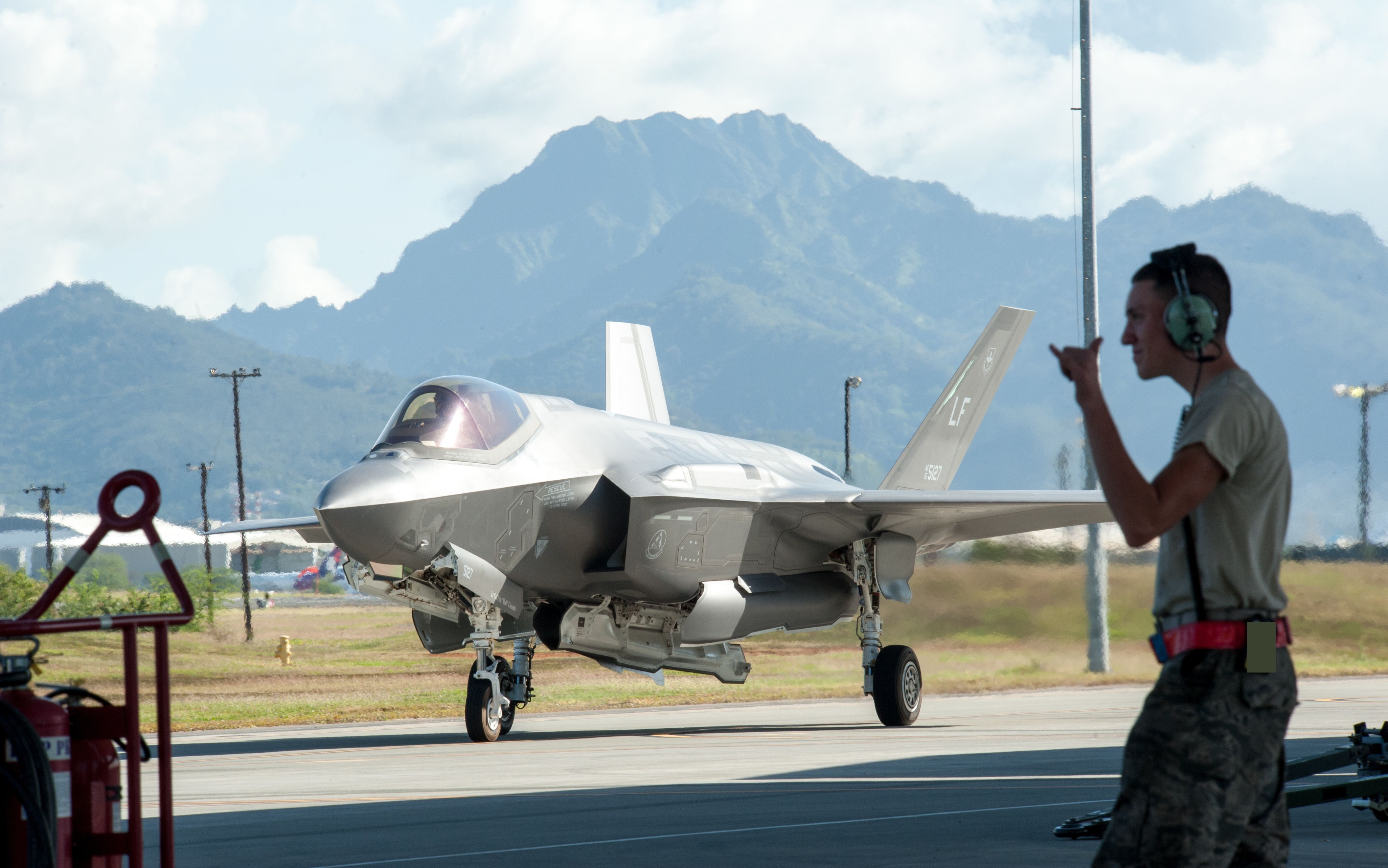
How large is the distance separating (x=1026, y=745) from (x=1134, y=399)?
62.5 meters

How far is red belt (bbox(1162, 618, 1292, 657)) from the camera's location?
352cm

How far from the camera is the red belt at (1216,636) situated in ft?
11.5

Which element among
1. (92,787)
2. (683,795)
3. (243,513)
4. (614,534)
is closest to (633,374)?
(614,534)

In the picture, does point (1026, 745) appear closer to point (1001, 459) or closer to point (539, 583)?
point (539, 583)

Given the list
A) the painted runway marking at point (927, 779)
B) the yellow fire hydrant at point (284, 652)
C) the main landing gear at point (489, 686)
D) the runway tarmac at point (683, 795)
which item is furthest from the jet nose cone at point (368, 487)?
the yellow fire hydrant at point (284, 652)

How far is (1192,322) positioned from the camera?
12.2 ft

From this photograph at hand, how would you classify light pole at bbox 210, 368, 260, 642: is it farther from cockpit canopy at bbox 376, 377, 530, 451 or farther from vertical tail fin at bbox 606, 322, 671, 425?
cockpit canopy at bbox 376, 377, 530, 451

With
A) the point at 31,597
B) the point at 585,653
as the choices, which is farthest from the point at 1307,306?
the point at 585,653

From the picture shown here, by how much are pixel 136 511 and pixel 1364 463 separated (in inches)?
1491

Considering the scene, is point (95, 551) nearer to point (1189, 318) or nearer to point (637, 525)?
point (1189, 318)

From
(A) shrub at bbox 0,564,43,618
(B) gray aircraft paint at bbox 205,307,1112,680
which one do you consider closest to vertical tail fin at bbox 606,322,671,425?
(B) gray aircraft paint at bbox 205,307,1112,680

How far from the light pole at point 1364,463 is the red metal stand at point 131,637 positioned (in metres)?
23.1

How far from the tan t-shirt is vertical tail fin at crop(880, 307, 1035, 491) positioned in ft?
55.7

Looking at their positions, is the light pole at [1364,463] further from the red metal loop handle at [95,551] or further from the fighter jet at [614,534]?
the red metal loop handle at [95,551]
